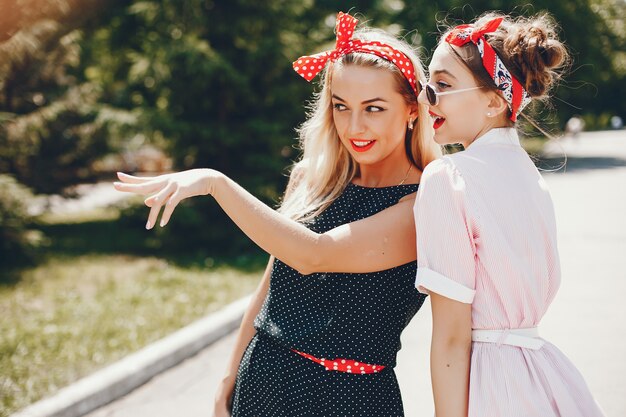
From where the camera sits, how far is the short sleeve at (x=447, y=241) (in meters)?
1.63

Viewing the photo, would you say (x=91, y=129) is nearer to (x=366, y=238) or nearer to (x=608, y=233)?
(x=608, y=233)

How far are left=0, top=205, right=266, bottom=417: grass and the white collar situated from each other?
3625 millimetres

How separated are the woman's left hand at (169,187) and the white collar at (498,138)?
0.74 metres

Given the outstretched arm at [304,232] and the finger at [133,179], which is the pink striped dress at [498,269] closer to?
the outstretched arm at [304,232]

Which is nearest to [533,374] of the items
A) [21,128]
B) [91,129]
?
[21,128]

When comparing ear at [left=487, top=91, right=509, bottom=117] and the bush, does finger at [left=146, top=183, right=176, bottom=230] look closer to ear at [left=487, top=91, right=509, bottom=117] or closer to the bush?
ear at [left=487, top=91, right=509, bottom=117]

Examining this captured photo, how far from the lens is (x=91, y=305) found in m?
6.81

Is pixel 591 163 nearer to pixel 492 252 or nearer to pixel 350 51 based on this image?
pixel 350 51

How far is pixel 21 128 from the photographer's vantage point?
30.1 ft

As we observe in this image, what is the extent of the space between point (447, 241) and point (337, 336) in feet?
1.67

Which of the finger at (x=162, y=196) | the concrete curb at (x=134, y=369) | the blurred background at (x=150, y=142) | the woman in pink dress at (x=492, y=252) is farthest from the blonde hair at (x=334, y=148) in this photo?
the blurred background at (x=150, y=142)

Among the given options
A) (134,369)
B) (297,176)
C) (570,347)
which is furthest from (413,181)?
(570,347)

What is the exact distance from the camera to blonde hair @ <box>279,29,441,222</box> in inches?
82.2

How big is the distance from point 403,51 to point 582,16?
29.1 m
